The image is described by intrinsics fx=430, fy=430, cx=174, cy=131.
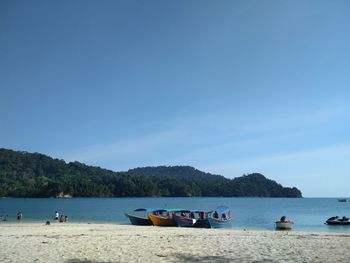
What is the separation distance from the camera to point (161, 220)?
46.5 m

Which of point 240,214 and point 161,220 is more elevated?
point 240,214

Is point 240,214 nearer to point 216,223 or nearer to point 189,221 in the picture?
point 216,223

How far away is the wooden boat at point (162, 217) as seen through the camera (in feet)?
151

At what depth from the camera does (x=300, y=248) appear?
812 inches

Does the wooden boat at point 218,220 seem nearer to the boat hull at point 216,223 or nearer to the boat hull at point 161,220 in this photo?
the boat hull at point 216,223

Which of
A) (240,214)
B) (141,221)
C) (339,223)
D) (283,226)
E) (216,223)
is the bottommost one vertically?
(283,226)

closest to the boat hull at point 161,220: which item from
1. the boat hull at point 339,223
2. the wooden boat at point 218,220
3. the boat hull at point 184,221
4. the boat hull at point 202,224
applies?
the boat hull at point 184,221

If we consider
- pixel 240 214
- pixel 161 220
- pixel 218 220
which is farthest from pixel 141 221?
pixel 240 214

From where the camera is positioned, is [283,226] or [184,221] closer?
[184,221]

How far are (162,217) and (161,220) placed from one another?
36 cm

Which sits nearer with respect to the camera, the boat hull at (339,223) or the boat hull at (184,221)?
the boat hull at (184,221)

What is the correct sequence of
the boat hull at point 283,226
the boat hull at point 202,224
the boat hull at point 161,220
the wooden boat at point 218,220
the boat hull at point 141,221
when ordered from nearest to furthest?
the boat hull at point 202,224 < the boat hull at point 161,220 < the boat hull at point 141,221 < the wooden boat at point 218,220 < the boat hull at point 283,226

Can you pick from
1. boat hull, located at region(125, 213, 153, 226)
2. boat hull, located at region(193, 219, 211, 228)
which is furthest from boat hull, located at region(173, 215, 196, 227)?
boat hull, located at region(125, 213, 153, 226)

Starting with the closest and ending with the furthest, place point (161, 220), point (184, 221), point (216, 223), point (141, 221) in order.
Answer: point (184, 221) → point (161, 220) → point (216, 223) → point (141, 221)
